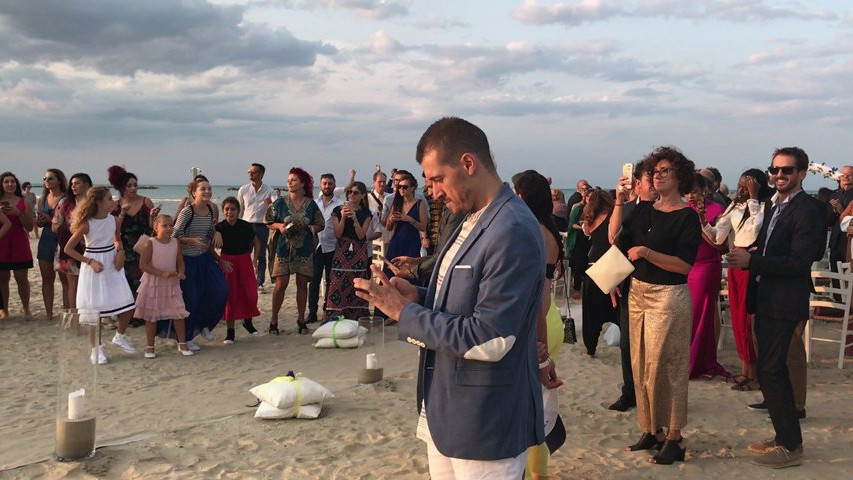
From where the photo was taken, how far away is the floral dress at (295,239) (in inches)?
333

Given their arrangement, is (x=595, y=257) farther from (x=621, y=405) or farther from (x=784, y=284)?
(x=784, y=284)

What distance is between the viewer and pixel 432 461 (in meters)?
2.43

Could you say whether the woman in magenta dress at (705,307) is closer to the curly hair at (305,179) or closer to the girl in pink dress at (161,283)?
the curly hair at (305,179)

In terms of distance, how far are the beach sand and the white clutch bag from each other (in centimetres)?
116

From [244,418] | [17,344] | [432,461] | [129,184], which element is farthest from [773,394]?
[17,344]

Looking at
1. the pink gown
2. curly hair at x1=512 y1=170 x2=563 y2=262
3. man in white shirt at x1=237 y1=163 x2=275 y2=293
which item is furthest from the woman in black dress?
man in white shirt at x1=237 y1=163 x2=275 y2=293

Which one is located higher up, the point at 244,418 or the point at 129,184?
the point at 129,184

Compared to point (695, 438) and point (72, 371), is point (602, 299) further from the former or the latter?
point (72, 371)

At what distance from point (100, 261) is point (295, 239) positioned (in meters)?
2.21

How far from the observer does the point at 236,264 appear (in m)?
8.23

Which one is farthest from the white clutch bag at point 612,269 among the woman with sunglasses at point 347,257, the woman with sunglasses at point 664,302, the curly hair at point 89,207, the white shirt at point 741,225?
the curly hair at point 89,207

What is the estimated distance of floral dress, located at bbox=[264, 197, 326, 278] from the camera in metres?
8.46

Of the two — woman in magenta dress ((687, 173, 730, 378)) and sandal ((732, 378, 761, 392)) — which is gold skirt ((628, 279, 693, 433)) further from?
sandal ((732, 378, 761, 392))

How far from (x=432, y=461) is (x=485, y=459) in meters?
0.28
